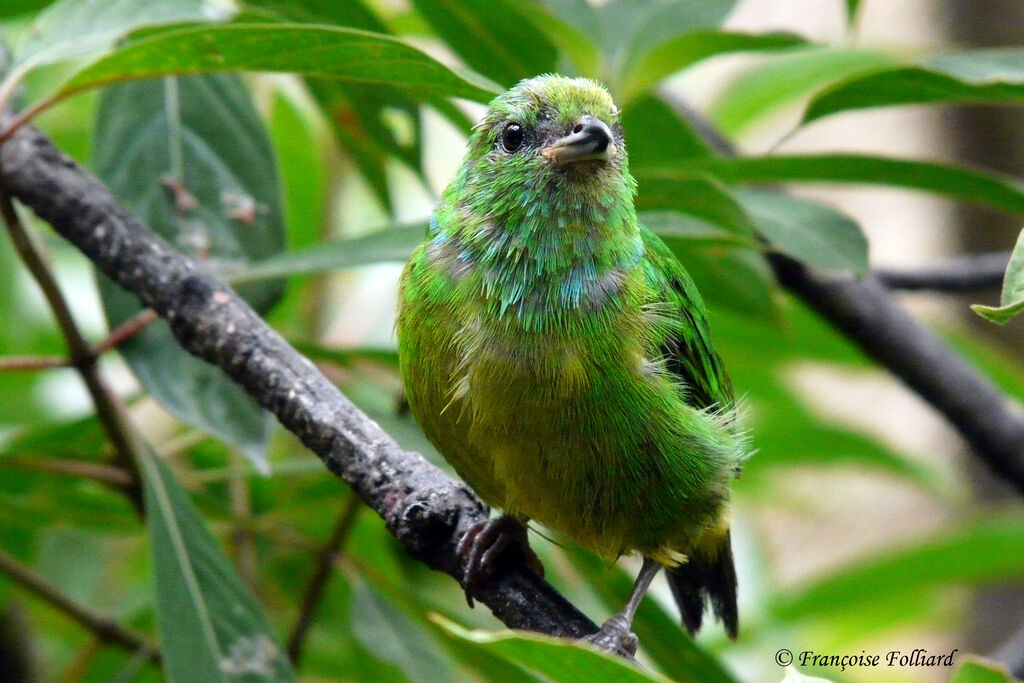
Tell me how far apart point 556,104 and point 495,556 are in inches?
39.5

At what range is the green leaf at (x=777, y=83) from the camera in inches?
166

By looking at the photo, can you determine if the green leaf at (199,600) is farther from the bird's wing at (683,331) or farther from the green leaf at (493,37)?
the green leaf at (493,37)

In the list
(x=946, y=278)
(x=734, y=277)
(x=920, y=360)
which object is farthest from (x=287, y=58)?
(x=946, y=278)

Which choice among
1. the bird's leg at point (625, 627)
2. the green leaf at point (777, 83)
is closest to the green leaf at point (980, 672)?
the bird's leg at point (625, 627)

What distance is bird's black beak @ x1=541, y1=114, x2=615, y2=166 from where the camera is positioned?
234cm

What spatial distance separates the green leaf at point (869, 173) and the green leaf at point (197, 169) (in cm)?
107

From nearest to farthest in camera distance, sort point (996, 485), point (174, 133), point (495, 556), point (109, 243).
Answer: point (495, 556), point (109, 243), point (174, 133), point (996, 485)

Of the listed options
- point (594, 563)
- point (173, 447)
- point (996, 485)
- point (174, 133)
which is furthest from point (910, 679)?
point (174, 133)

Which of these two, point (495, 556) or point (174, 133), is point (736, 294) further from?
point (174, 133)

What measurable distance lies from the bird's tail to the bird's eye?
1.13m

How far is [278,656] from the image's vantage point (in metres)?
2.45

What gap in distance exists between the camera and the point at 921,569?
4.02 m

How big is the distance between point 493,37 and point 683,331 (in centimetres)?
102

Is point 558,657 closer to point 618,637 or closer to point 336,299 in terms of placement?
point 618,637
